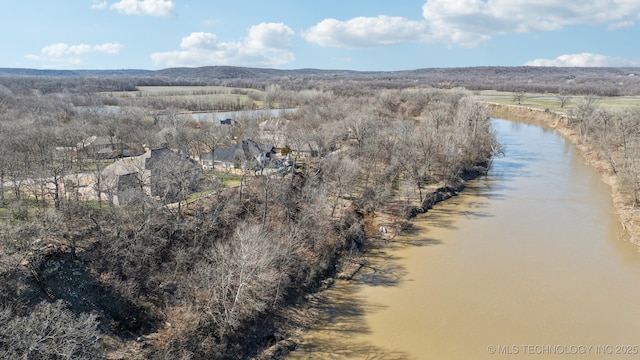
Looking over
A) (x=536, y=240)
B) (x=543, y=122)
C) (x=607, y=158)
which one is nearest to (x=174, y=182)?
(x=536, y=240)

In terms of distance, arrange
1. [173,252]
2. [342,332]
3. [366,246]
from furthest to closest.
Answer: [366,246] → [173,252] → [342,332]

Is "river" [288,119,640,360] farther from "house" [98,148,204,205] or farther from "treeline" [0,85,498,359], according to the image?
"house" [98,148,204,205]

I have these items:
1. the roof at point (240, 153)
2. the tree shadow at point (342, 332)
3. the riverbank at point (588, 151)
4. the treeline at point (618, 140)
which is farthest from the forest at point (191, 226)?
the riverbank at point (588, 151)

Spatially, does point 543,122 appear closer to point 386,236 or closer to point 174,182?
point 386,236

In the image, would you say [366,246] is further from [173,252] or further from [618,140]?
[618,140]

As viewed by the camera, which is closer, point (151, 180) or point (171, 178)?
point (171, 178)

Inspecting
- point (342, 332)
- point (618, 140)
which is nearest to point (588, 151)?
point (618, 140)
